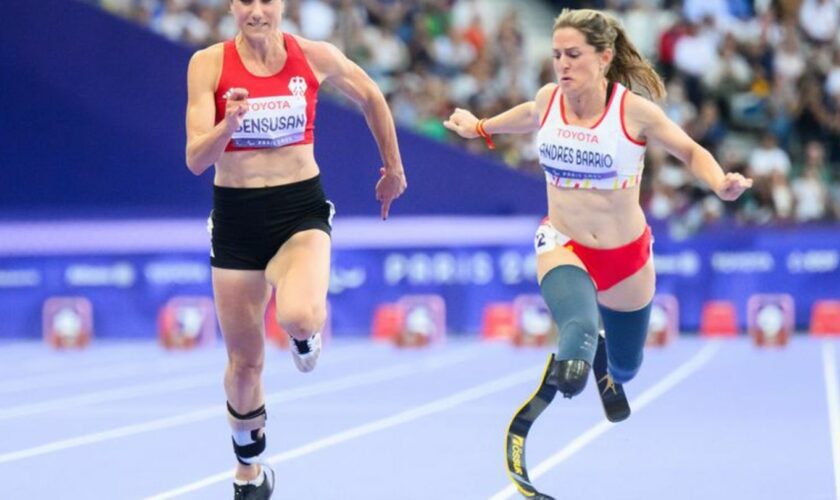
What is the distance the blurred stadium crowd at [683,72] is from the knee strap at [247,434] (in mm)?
10079

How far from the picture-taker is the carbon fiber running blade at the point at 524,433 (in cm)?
649

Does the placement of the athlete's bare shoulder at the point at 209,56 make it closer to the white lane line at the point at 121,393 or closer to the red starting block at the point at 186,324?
the white lane line at the point at 121,393

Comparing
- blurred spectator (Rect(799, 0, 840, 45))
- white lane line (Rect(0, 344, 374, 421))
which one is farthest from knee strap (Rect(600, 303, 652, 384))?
blurred spectator (Rect(799, 0, 840, 45))

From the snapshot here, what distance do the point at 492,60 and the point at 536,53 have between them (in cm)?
168

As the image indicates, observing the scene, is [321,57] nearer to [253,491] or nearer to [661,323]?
[253,491]

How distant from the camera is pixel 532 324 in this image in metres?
15.3

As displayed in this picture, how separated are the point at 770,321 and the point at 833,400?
14.2 ft

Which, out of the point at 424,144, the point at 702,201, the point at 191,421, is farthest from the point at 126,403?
the point at 702,201

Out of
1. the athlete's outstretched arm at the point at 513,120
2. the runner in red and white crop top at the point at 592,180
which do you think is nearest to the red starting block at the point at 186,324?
the athlete's outstretched arm at the point at 513,120

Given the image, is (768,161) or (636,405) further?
(768,161)

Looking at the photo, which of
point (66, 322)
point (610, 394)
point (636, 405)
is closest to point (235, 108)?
point (610, 394)

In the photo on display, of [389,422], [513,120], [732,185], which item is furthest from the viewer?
[389,422]

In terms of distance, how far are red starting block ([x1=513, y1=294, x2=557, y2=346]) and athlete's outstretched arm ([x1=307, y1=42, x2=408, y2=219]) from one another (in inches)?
312

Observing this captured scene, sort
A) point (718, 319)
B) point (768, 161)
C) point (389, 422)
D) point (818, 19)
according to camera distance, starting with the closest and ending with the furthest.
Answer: point (389, 422) → point (718, 319) → point (768, 161) → point (818, 19)
